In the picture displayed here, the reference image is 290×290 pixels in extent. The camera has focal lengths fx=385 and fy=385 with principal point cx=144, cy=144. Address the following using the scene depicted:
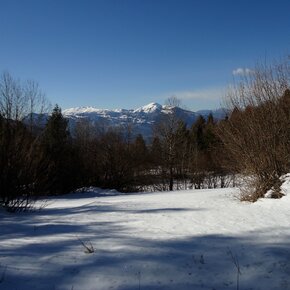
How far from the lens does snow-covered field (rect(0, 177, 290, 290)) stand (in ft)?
15.0

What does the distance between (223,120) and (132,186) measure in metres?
21.1

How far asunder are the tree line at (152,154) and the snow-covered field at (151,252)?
3008mm

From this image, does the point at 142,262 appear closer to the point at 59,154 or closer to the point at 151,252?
the point at 151,252

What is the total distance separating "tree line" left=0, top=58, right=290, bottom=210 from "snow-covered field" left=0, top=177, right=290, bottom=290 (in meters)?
3.01

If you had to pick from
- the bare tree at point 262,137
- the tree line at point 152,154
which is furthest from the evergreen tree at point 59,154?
the bare tree at point 262,137

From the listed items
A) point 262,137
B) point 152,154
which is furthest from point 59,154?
point 262,137

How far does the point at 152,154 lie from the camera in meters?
37.9

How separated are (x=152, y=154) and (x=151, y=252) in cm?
3241

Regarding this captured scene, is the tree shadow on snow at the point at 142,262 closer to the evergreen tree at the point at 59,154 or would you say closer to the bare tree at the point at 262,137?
the bare tree at the point at 262,137

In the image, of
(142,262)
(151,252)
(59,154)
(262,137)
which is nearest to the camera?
(142,262)

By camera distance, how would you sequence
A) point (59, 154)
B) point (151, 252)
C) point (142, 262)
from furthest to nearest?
point (59, 154)
point (151, 252)
point (142, 262)

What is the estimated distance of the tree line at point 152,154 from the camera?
11.5 meters

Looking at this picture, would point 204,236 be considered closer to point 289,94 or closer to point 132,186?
point 289,94

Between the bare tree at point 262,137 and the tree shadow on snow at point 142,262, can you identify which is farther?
the bare tree at point 262,137
